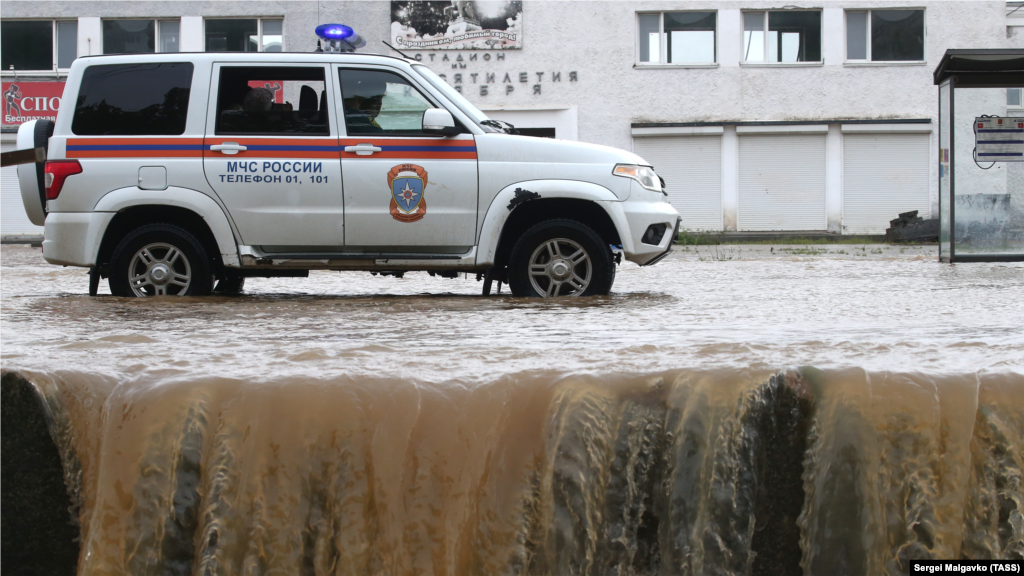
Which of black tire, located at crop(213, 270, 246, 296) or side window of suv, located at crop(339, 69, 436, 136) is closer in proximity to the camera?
side window of suv, located at crop(339, 69, 436, 136)

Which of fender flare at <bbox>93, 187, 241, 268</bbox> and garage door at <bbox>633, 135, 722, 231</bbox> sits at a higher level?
garage door at <bbox>633, 135, 722, 231</bbox>

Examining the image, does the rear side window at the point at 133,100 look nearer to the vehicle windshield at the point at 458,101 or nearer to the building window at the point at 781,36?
the vehicle windshield at the point at 458,101

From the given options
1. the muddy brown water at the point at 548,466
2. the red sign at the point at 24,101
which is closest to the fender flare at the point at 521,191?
the muddy brown water at the point at 548,466

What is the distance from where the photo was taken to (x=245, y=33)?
21703mm

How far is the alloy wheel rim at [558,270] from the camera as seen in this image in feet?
20.3

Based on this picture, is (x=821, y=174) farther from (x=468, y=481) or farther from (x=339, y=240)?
(x=468, y=481)

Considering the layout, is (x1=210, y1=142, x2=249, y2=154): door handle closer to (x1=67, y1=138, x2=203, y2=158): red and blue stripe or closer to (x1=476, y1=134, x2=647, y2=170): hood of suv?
(x1=67, y1=138, x2=203, y2=158): red and blue stripe

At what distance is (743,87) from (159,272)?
17.1 meters

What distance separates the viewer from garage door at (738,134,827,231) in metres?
20.9

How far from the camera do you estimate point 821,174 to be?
20859mm

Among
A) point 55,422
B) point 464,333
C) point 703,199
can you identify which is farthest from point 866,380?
point 703,199

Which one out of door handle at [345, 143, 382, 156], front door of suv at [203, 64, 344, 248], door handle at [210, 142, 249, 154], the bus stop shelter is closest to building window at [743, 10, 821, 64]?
the bus stop shelter

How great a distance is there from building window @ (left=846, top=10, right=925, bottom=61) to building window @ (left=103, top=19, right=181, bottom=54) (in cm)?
1538

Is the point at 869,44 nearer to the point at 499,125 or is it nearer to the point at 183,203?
the point at 499,125
